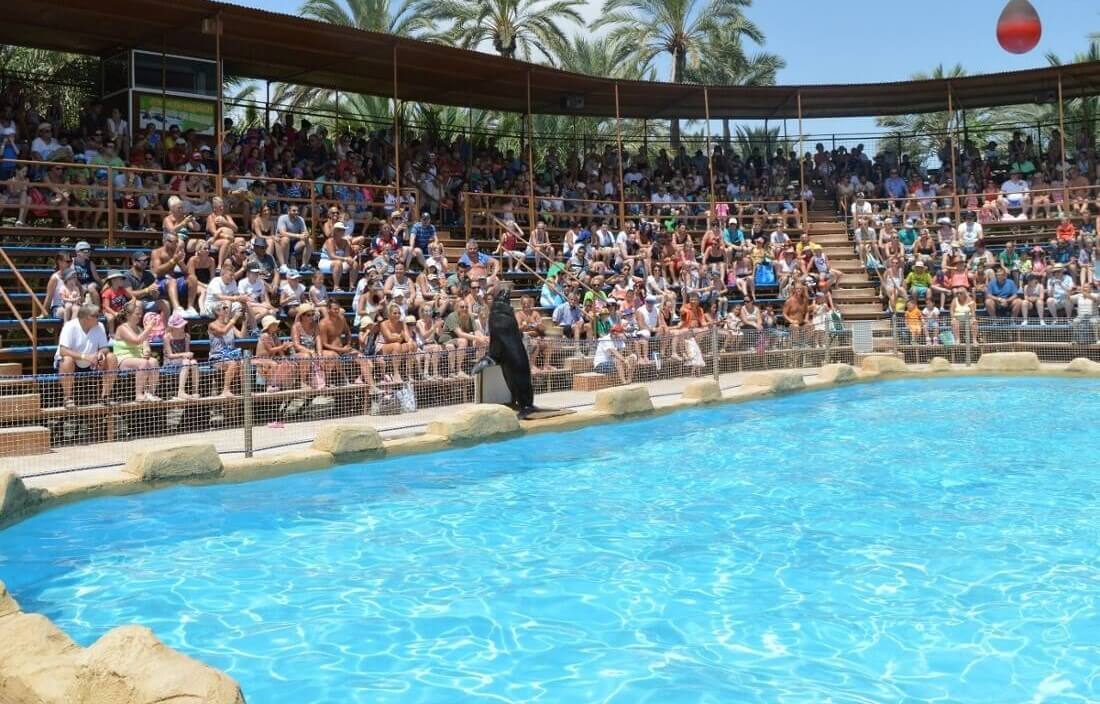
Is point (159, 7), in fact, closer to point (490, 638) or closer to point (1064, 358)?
point (490, 638)

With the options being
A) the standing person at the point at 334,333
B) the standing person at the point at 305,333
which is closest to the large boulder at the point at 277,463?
the standing person at the point at 305,333

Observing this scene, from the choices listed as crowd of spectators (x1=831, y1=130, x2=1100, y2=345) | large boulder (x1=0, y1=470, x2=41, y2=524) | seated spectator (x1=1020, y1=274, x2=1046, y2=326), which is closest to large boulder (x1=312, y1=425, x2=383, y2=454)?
large boulder (x1=0, y1=470, x2=41, y2=524)

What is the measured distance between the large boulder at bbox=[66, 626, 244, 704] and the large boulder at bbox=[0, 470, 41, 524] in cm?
410

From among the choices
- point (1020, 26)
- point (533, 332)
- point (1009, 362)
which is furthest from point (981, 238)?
point (533, 332)

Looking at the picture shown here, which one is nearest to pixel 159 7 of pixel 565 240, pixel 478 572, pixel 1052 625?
pixel 565 240

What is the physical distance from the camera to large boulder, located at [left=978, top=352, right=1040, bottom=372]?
55.3 ft

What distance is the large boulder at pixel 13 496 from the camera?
7.54 metres

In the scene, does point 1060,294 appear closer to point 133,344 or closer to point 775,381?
point 775,381

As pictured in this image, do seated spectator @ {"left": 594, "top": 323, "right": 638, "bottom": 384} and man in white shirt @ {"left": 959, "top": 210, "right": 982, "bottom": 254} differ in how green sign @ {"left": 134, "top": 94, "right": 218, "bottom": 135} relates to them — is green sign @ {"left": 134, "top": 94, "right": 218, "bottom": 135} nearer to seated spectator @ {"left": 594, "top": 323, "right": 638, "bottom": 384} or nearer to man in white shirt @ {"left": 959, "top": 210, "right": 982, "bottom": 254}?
seated spectator @ {"left": 594, "top": 323, "right": 638, "bottom": 384}

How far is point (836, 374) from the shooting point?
1631 centimetres

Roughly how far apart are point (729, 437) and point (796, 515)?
12.3ft

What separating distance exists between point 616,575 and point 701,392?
24.7 feet

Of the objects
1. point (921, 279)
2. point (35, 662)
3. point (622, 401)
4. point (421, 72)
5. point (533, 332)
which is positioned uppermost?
point (421, 72)

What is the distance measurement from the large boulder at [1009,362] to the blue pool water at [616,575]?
21.3 ft
